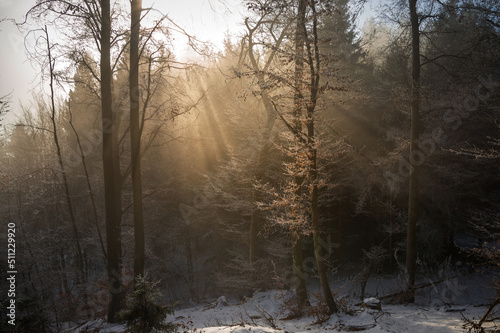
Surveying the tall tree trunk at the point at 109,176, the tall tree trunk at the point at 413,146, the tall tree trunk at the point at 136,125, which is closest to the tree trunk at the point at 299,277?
the tall tree trunk at the point at 413,146

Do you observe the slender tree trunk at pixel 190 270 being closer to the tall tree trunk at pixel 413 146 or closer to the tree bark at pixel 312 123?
the tree bark at pixel 312 123

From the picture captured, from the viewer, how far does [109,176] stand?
8.22m

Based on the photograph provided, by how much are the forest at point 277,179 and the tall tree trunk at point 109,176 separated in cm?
4

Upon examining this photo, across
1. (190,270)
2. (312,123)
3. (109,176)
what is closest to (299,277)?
(312,123)

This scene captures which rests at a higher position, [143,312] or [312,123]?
[312,123]

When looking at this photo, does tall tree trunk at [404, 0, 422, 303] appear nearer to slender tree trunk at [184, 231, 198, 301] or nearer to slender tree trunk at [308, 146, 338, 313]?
slender tree trunk at [308, 146, 338, 313]

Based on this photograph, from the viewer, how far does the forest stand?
7859 millimetres

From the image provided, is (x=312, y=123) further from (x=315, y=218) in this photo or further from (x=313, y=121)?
(x=315, y=218)

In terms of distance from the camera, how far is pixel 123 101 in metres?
9.76

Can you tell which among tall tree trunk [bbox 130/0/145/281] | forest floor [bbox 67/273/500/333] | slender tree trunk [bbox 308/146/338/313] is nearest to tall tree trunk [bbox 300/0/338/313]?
slender tree trunk [bbox 308/146/338/313]

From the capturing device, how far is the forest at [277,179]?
786 centimetres

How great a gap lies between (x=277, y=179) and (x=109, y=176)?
323 inches

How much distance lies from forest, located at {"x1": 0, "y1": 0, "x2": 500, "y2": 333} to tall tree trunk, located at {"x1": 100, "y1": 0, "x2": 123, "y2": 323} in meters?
0.04

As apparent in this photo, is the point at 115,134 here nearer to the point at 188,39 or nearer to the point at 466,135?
the point at 188,39
